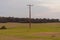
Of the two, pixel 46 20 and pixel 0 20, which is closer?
pixel 0 20

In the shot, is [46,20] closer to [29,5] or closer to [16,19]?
[16,19]

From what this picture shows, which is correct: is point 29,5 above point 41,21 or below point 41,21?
above

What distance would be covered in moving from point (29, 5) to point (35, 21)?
63.7 meters

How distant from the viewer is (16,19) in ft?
443

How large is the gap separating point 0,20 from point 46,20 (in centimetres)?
3124

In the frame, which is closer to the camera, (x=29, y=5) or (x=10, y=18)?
(x=29, y=5)

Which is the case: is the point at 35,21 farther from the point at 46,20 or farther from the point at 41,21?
the point at 46,20

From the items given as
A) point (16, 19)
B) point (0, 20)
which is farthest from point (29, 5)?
point (16, 19)

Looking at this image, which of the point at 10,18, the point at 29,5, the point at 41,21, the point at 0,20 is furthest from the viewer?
the point at 10,18

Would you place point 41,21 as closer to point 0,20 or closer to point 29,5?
point 0,20

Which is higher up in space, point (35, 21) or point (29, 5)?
point (29, 5)

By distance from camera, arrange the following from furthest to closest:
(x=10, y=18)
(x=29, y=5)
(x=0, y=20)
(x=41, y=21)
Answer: (x=10, y=18), (x=41, y=21), (x=0, y=20), (x=29, y=5)

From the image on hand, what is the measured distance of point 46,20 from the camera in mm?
135750

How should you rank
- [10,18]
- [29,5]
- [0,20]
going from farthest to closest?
[10,18]
[0,20]
[29,5]
